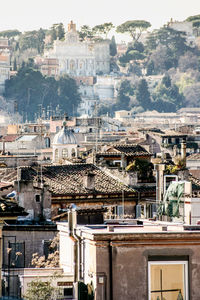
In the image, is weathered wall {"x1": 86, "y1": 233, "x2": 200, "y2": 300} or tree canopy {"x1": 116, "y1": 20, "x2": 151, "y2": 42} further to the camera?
tree canopy {"x1": 116, "y1": 20, "x2": 151, "y2": 42}

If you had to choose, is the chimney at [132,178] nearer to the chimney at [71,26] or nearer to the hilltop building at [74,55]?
the hilltop building at [74,55]

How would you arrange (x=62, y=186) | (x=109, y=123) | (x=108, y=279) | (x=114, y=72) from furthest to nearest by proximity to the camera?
(x=114, y=72)
(x=109, y=123)
(x=62, y=186)
(x=108, y=279)

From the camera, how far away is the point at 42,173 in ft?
70.3

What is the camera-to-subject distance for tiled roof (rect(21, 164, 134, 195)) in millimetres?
20641

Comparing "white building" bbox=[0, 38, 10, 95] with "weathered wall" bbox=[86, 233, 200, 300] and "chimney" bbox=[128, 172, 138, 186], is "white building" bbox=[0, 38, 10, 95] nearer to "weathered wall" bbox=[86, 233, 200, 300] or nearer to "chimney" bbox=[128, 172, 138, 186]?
"chimney" bbox=[128, 172, 138, 186]

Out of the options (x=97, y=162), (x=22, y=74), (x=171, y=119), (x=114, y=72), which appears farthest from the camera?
(x=114, y=72)

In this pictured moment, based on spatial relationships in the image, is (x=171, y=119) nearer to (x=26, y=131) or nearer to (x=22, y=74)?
(x=22, y=74)

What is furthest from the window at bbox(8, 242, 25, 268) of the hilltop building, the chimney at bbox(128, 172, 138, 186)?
the hilltop building

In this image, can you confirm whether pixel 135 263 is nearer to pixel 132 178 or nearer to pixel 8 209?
pixel 8 209

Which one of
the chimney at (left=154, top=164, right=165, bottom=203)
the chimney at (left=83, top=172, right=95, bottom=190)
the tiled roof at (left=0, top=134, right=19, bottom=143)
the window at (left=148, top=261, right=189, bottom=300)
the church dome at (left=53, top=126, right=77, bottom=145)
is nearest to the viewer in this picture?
the window at (left=148, top=261, right=189, bottom=300)

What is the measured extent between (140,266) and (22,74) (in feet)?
456

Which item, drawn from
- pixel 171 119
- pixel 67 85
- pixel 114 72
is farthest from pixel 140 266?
pixel 114 72

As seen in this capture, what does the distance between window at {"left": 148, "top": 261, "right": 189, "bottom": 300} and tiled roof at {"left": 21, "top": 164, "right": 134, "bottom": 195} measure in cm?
905

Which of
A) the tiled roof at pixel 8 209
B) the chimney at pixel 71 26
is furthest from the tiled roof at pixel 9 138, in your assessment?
the chimney at pixel 71 26
